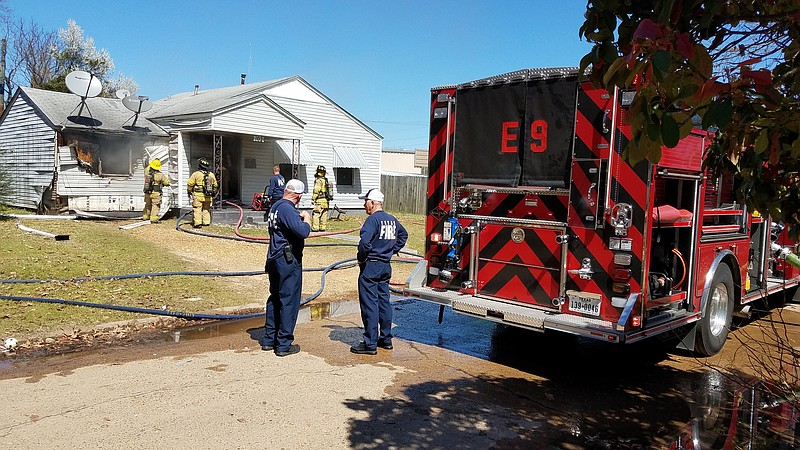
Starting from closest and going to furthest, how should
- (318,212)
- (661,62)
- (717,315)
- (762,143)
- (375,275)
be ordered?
(661,62) < (762,143) < (375,275) < (717,315) < (318,212)

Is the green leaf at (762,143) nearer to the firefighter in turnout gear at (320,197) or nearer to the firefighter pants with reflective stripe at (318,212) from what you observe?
the firefighter in turnout gear at (320,197)

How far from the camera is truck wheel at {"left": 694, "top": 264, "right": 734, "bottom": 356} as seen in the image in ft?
21.4

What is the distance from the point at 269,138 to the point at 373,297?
14956mm

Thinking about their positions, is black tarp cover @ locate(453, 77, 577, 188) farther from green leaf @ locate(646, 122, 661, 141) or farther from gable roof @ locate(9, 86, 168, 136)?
gable roof @ locate(9, 86, 168, 136)

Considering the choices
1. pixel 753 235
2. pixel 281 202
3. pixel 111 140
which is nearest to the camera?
pixel 281 202

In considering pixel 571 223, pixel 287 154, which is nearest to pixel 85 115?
pixel 287 154

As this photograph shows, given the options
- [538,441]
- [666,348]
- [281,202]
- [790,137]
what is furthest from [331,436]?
[666,348]

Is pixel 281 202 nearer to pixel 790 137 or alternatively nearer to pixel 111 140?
pixel 790 137

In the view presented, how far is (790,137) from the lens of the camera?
2.44 m

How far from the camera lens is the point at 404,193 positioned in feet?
98.5

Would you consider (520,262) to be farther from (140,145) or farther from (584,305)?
(140,145)

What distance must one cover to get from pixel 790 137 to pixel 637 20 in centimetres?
80

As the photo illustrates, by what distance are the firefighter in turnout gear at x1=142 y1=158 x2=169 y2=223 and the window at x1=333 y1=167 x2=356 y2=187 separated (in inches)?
323

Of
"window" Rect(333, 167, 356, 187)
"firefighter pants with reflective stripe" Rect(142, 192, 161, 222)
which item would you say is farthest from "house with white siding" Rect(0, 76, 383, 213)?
"firefighter pants with reflective stripe" Rect(142, 192, 161, 222)
